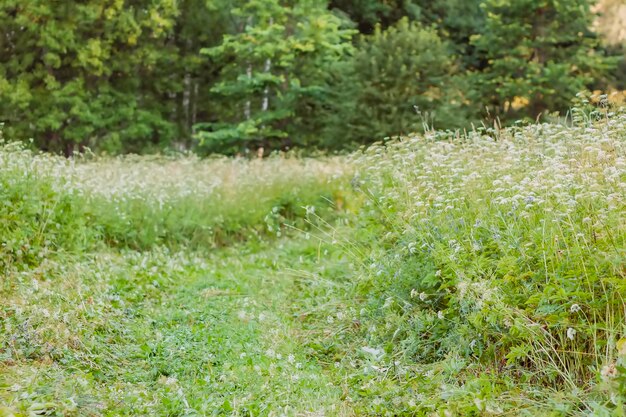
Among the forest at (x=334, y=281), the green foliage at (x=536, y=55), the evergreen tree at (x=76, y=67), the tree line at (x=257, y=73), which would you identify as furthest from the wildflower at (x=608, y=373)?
the green foliage at (x=536, y=55)

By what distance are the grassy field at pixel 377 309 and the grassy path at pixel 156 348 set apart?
17mm

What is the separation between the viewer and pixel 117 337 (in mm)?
4637

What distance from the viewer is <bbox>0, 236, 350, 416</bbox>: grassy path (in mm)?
3449

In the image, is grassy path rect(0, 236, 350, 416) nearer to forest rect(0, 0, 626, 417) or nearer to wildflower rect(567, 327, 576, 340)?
forest rect(0, 0, 626, 417)

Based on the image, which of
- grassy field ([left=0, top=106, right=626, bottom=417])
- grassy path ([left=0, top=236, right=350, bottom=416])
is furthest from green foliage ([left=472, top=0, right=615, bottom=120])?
grassy path ([left=0, top=236, right=350, bottom=416])

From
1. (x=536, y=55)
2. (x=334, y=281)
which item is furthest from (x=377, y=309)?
(x=536, y=55)

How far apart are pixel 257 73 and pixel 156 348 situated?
43.3 ft

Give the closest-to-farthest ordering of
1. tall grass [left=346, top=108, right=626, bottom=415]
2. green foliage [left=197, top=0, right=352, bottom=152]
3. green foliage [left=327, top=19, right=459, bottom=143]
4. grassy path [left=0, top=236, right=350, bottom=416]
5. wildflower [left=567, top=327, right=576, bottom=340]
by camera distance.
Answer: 1. wildflower [left=567, top=327, right=576, bottom=340]
2. tall grass [left=346, top=108, right=626, bottom=415]
3. grassy path [left=0, top=236, right=350, bottom=416]
4. green foliage [left=327, top=19, right=459, bottom=143]
5. green foliage [left=197, top=0, right=352, bottom=152]

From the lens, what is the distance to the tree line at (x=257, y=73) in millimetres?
16141

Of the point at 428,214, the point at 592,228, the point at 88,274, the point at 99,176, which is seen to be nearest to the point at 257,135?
the point at 99,176

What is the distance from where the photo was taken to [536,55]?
64.0ft

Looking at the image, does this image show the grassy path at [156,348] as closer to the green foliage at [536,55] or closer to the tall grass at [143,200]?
the tall grass at [143,200]

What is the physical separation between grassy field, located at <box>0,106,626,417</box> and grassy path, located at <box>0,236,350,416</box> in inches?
0.7

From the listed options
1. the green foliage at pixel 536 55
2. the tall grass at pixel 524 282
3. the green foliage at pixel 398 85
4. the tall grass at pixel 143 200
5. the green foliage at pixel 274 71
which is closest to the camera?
the tall grass at pixel 524 282
